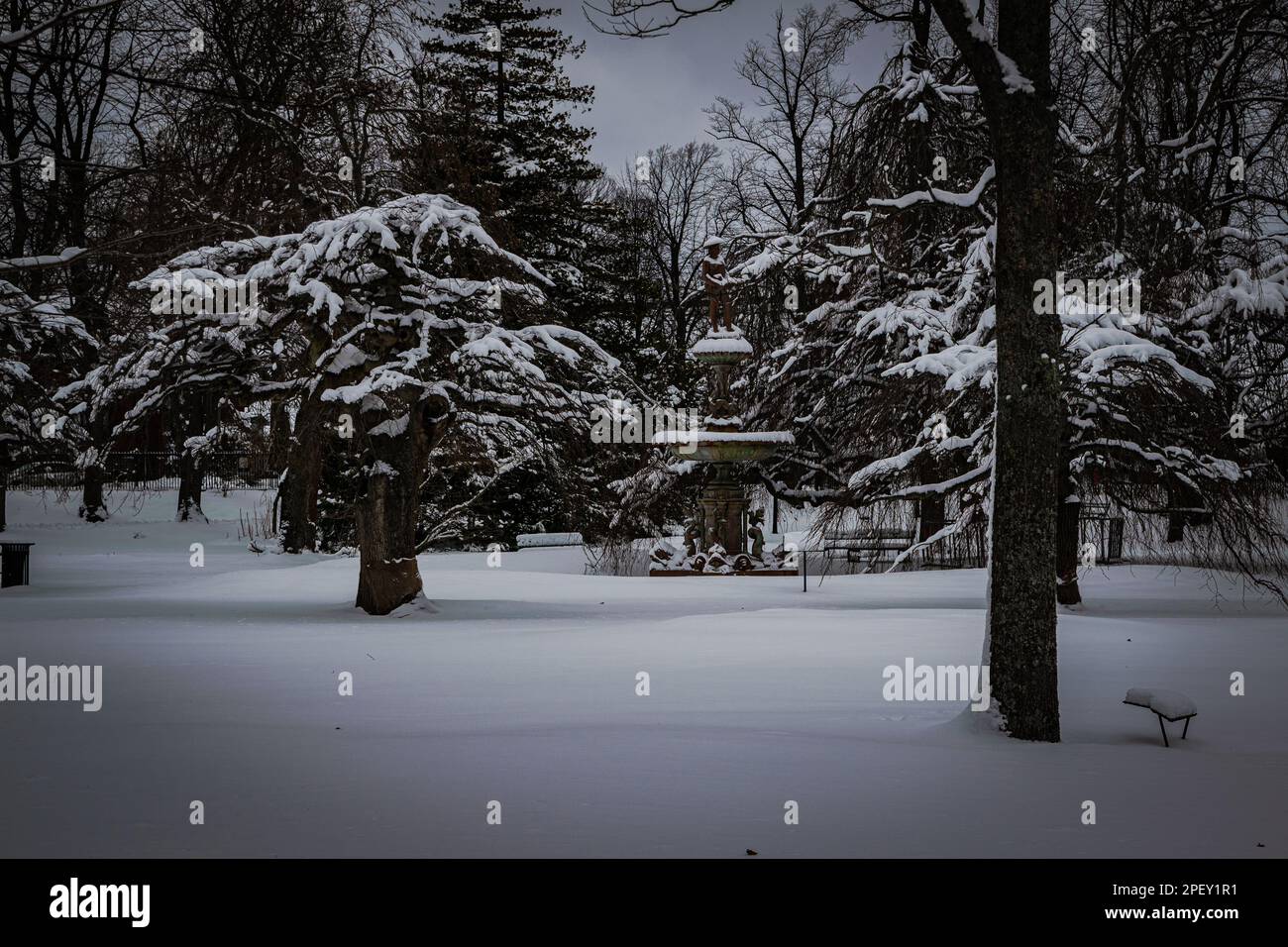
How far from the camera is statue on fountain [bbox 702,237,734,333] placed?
26016 mm

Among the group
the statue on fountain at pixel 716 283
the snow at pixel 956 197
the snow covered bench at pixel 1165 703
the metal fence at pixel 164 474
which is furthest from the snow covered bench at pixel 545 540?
the snow covered bench at pixel 1165 703

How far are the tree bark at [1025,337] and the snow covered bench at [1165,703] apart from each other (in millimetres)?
650

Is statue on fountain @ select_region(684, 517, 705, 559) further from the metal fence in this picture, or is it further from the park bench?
the metal fence

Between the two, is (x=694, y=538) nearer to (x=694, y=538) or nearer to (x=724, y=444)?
Answer: (x=694, y=538)

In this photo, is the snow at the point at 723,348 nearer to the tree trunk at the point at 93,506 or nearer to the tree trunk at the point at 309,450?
the tree trunk at the point at 309,450

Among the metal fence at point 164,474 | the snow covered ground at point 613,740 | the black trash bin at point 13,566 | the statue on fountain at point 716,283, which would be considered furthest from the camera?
the metal fence at point 164,474

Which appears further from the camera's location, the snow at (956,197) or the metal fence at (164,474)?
the metal fence at (164,474)

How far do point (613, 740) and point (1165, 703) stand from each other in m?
3.81

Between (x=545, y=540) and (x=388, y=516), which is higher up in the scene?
(x=388, y=516)

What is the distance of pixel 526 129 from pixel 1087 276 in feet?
81.7

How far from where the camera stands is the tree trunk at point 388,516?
57.7ft

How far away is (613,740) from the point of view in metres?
8.34

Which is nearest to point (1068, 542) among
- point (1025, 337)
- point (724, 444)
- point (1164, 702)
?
point (724, 444)
